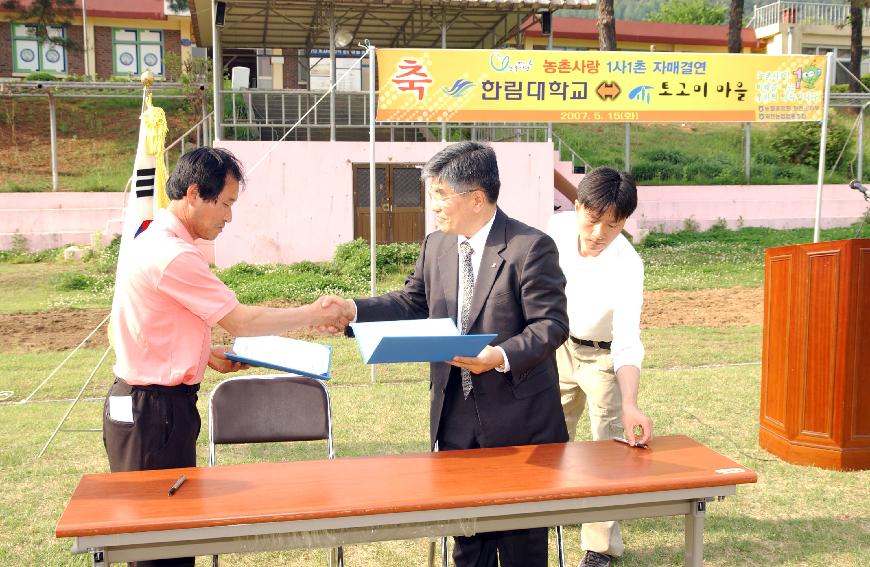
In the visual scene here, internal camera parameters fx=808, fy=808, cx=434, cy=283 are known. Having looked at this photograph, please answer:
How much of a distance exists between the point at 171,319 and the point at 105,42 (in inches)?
1169

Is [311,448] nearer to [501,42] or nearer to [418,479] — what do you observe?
[418,479]

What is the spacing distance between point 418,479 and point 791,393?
3.55 meters

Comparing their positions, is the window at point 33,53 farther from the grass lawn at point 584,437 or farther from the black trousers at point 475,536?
the black trousers at point 475,536

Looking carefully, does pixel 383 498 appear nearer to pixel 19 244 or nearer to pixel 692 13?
pixel 19 244

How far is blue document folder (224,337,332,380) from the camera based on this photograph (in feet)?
10.4

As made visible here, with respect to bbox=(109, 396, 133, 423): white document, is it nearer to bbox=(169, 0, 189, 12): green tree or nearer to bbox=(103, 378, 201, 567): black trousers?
bbox=(103, 378, 201, 567): black trousers

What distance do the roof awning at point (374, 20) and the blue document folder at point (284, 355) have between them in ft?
44.4

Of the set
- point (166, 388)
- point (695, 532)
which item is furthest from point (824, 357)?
point (166, 388)

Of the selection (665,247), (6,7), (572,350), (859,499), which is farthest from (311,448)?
(6,7)

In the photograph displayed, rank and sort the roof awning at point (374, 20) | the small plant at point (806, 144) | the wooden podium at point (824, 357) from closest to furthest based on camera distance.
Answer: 1. the wooden podium at point (824, 357)
2. the roof awning at point (374, 20)
3. the small plant at point (806, 144)

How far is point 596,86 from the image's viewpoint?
11133 mm

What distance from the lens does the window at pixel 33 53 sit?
28281 mm

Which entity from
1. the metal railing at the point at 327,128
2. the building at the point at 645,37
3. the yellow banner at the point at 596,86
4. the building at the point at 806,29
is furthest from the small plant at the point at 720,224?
the building at the point at 806,29

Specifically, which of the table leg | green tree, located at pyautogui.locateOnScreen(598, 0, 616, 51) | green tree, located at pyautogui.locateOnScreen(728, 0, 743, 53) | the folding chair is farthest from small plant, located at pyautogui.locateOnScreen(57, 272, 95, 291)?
green tree, located at pyautogui.locateOnScreen(728, 0, 743, 53)
